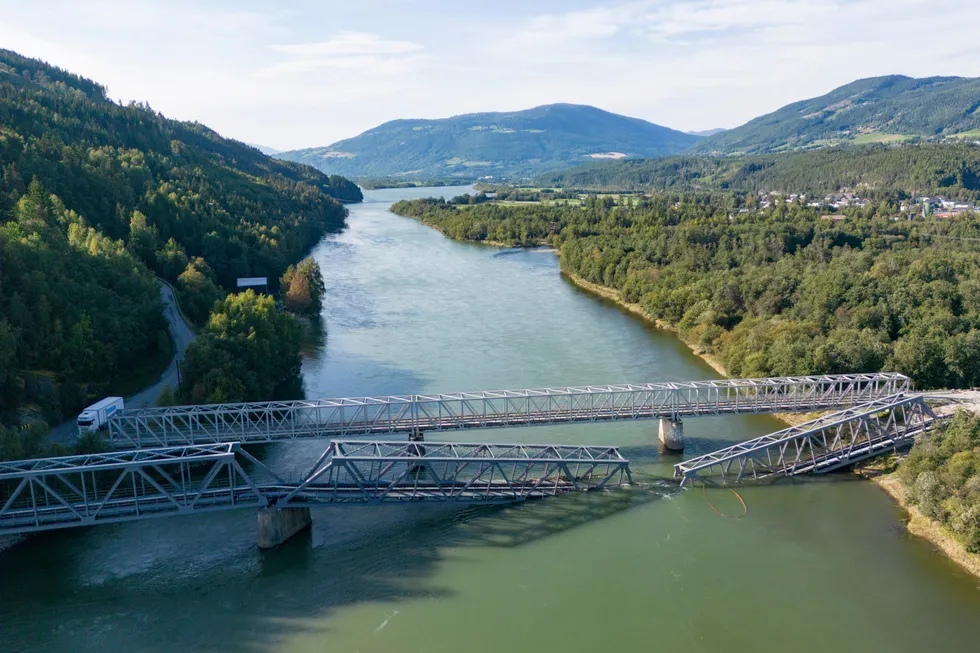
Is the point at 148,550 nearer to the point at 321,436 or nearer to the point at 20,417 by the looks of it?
the point at 321,436

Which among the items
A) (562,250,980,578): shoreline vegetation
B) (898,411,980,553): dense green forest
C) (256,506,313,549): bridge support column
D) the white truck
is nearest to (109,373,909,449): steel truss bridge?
the white truck

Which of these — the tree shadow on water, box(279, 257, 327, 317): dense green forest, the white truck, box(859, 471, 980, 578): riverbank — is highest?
box(279, 257, 327, 317): dense green forest

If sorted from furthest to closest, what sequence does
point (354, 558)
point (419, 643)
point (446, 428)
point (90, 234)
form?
point (90, 234) → point (446, 428) → point (354, 558) → point (419, 643)

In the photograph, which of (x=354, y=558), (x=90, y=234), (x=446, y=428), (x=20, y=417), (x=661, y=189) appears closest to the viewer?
(x=354, y=558)

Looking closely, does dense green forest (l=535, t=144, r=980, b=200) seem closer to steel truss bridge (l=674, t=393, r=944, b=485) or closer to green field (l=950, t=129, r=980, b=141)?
green field (l=950, t=129, r=980, b=141)

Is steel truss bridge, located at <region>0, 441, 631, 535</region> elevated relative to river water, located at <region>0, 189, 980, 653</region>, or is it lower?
elevated

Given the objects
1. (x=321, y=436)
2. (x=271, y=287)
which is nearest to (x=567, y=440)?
(x=321, y=436)
